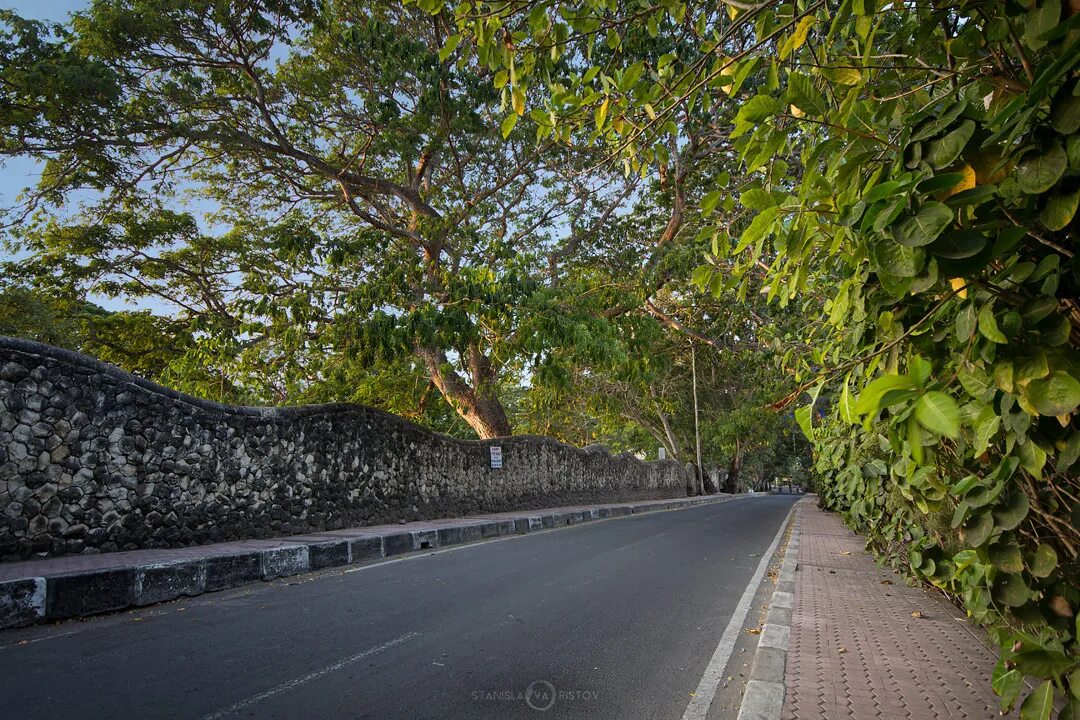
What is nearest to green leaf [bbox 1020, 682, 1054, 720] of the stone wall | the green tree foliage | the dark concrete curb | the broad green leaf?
the green tree foliage

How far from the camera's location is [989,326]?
1.44 metres

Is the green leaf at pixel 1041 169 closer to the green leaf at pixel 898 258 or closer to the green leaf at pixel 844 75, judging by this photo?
the green leaf at pixel 898 258

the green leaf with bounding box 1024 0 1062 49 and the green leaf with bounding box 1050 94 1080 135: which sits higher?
the green leaf with bounding box 1024 0 1062 49

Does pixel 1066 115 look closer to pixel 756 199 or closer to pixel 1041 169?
pixel 1041 169

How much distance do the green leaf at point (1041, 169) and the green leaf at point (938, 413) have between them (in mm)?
554

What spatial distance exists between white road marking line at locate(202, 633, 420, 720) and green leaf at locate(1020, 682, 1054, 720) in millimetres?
3152

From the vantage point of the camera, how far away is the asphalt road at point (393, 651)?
120 inches

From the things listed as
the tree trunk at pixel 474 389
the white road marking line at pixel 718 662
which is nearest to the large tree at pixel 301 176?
the tree trunk at pixel 474 389

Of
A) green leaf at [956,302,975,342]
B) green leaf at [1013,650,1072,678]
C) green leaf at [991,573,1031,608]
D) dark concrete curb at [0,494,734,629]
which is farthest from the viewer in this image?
dark concrete curb at [0,494,734,629]

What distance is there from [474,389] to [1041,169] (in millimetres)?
14447

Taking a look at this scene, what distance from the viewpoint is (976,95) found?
175 cm

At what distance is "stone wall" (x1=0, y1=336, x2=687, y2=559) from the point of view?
582 cm

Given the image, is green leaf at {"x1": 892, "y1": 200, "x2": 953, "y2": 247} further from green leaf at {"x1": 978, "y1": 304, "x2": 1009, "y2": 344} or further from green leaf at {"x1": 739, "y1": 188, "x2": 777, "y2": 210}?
green leaf at {"x1": 739, "y1": 188, "x2": 777, "y2": 210}

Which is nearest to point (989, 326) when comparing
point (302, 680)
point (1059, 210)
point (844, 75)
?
point (1059, 210)
